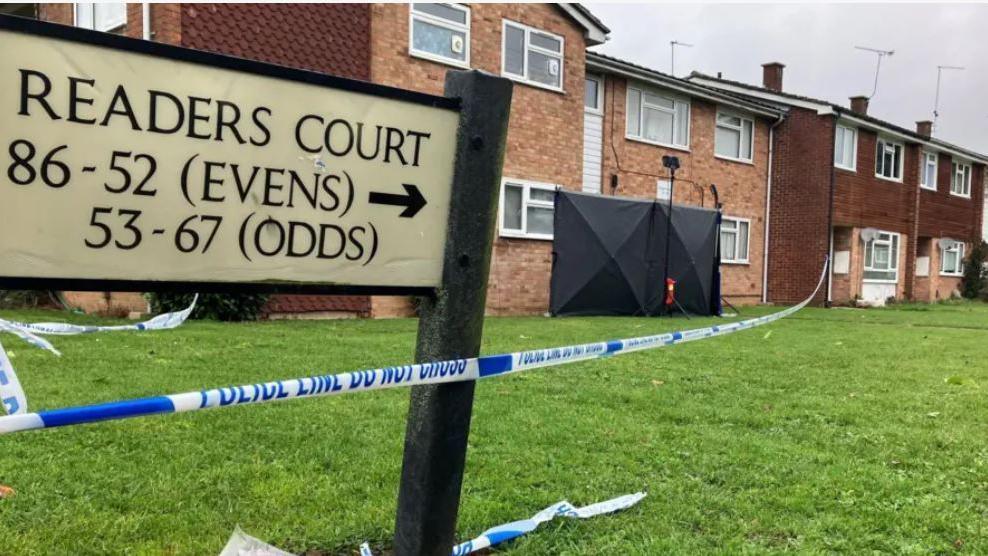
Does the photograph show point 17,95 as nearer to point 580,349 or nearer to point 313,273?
point 313,273

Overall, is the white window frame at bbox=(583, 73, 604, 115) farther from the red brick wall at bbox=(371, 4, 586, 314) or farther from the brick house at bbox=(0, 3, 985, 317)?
the red brick wall at bbox=(371, 4, 586, 314)

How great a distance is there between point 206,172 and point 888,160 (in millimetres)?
27481

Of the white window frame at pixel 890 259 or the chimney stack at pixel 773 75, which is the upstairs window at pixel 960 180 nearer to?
the white window frame at pixel 890 259

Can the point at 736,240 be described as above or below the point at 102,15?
below

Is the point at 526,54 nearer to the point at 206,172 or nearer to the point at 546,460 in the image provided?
the point at 546,460

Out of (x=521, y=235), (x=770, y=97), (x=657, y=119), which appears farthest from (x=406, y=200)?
(x=770, y=97)

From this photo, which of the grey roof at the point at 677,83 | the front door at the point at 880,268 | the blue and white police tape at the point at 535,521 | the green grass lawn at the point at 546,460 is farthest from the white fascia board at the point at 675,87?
the blue and white police tape at the point at 535,521

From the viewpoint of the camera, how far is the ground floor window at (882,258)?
80.1 ft

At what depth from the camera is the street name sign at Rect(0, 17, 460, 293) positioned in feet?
5.53

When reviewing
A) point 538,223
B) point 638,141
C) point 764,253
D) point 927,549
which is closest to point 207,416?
point 927,549

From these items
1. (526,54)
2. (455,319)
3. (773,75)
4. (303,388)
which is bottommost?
(303,388)

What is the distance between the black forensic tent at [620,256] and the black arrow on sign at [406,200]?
11.4m

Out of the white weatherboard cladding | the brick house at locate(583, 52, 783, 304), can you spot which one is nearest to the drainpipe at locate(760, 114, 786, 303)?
the brick house at locate(583, 52, 783, 304)

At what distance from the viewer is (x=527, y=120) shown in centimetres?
1488
